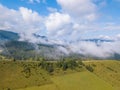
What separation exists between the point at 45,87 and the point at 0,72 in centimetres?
4416

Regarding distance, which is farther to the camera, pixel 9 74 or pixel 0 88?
pixel 9 74

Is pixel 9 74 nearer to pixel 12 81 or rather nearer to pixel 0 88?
pixel 12 81

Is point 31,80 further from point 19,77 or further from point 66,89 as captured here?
point 66,89

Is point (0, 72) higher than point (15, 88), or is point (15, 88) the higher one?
point (0, 72)

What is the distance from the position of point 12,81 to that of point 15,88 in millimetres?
11112

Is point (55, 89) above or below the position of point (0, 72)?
below

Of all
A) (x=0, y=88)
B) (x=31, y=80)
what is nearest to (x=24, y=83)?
(x=31, y=80)

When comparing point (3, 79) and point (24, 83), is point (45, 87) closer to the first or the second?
point (24, 83)

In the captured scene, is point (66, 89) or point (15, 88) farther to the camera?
point (66, 89)

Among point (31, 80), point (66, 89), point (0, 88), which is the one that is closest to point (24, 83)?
point (31, 80)

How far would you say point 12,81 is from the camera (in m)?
188

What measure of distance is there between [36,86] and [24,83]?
10834mm

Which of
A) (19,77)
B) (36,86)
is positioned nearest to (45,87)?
(36,86)

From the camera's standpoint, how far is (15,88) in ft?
588
